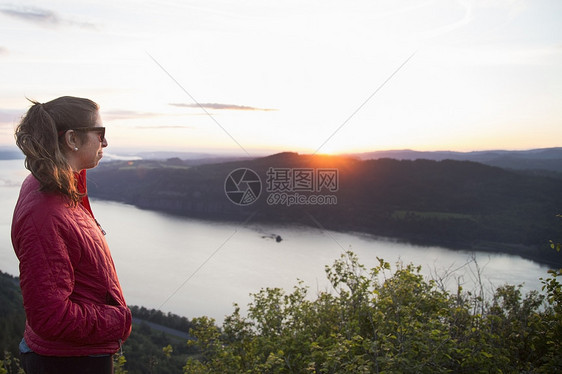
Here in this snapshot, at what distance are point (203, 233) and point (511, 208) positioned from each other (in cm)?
2360

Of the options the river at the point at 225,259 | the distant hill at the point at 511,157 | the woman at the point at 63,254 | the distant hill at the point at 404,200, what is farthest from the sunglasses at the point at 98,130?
the distant hill at the point at 511,157

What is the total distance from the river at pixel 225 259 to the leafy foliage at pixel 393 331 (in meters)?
11.7

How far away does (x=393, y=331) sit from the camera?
9.09 ft

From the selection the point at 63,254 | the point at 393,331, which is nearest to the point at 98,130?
the point at 63,254

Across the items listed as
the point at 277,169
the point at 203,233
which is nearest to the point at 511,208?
the point at 203,233

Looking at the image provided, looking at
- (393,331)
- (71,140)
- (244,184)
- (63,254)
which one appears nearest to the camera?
(63,254)

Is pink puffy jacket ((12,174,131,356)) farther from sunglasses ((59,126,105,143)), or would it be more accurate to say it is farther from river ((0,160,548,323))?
river ((0,160,548,323))

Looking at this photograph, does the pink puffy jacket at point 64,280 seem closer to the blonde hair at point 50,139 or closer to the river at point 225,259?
the blonde hair at point 50,139

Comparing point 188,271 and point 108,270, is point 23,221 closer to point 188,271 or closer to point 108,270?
point 108,270

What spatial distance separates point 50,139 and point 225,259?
79.1ft

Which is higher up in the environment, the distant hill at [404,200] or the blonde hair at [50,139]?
the blonde hair at [50,139]

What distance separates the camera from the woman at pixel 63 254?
3.16 ft

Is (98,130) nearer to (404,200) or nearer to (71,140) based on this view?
(71,140)

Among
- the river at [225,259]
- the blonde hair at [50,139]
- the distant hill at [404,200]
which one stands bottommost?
the river at [225,259]
